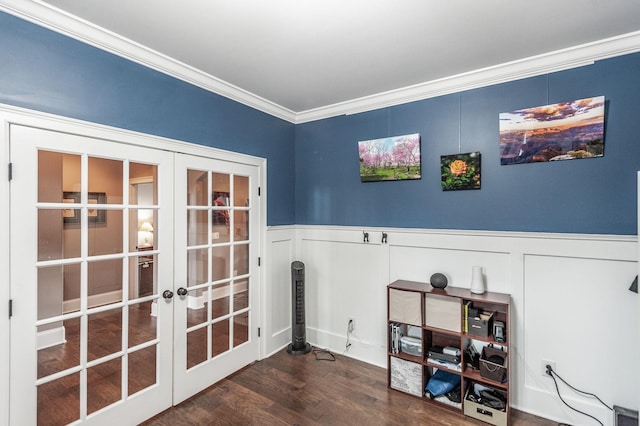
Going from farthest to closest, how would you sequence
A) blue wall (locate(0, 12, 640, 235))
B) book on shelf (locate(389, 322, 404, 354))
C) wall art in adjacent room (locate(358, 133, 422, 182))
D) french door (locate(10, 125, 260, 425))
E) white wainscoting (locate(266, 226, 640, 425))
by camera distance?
1. wall art in adjacent room (locate(358, 133, 422, 182))
2. book on shelf (locate(389, 322, 404, 354))
3. white wainscoting (locate(266, 226, 640, 425))
4. blue wall (locate(0, 12, 640, 235))
5. french door (locate(10, 125, 260, 425))

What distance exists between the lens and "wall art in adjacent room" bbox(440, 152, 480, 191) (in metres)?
2.63

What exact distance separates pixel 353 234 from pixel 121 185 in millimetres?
2124

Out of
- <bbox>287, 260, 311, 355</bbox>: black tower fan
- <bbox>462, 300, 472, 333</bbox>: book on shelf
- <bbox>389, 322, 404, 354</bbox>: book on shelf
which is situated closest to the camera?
<bbox>462, 300, 472, 333</bbox>: book on shelf

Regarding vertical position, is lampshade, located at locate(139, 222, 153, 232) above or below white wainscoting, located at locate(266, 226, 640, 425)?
above

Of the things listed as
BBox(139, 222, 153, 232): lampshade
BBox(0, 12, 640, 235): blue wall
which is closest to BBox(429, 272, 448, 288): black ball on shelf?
BBox(0, 12, 640, 235): blue wall

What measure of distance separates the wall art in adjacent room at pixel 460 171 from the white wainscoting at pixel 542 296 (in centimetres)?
42

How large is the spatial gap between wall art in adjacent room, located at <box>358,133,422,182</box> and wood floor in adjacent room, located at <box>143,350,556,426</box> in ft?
6.32

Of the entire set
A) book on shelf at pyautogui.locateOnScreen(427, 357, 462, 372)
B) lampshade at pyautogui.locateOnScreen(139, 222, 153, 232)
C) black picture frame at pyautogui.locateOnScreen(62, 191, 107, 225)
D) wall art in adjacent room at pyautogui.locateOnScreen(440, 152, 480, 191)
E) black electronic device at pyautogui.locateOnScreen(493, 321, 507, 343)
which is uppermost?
wall art in adjacent room at pyautogui.locateOnScreen(440, 152, 480, 191)

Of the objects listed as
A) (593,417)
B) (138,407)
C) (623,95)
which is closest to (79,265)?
(138,407)

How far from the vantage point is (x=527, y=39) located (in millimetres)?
2127

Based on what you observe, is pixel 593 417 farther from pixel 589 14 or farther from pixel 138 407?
pixel 138 407

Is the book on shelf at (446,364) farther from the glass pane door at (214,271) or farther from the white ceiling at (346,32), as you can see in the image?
the white ceiling at (346,32)

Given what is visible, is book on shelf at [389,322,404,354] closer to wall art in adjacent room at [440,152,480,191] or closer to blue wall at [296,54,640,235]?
blue wall at [296,54,640,235]

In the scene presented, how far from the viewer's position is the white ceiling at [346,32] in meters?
1.78
